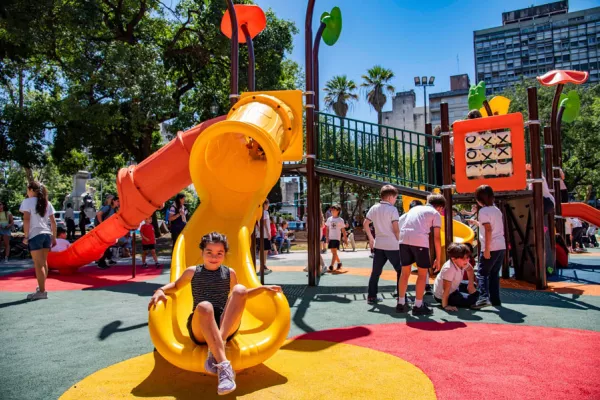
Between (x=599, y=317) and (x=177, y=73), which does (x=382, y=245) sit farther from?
(x=177, y=73)

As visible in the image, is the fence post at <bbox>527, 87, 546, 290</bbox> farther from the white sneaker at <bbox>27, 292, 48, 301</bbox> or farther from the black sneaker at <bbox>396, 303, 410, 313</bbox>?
the white sneaker at <bbox>27, 292, 48, 301</bbox>

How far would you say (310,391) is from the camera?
3.34 metres

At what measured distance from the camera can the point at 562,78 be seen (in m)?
10.4

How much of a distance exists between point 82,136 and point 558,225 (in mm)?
17978

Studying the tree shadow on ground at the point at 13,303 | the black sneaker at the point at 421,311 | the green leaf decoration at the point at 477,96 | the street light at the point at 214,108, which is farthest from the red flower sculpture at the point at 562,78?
the street light at the point at 214,108

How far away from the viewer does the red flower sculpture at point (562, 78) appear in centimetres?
1040

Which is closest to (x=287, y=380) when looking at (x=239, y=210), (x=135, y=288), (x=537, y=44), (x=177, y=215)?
(x=239, y=210)

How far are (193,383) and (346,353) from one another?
1444mm

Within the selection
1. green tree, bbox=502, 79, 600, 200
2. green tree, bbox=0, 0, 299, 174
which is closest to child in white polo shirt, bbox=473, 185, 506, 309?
green tree, bbox=0, 0, 299, 174

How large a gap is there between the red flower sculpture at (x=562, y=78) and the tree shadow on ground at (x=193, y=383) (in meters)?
9.78

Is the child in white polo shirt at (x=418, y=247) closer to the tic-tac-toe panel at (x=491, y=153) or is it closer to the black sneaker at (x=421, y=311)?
the black sneaker at (x=421, y=311)

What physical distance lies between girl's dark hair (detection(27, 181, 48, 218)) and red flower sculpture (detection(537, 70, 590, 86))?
10370 millimetres

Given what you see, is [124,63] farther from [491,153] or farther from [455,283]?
[455,283]

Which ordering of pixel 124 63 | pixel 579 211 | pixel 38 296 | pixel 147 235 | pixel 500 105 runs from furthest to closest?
pixel 124 63
pixel 500 105
pixel 579 211
pixel 147 235
pixel 38 296
